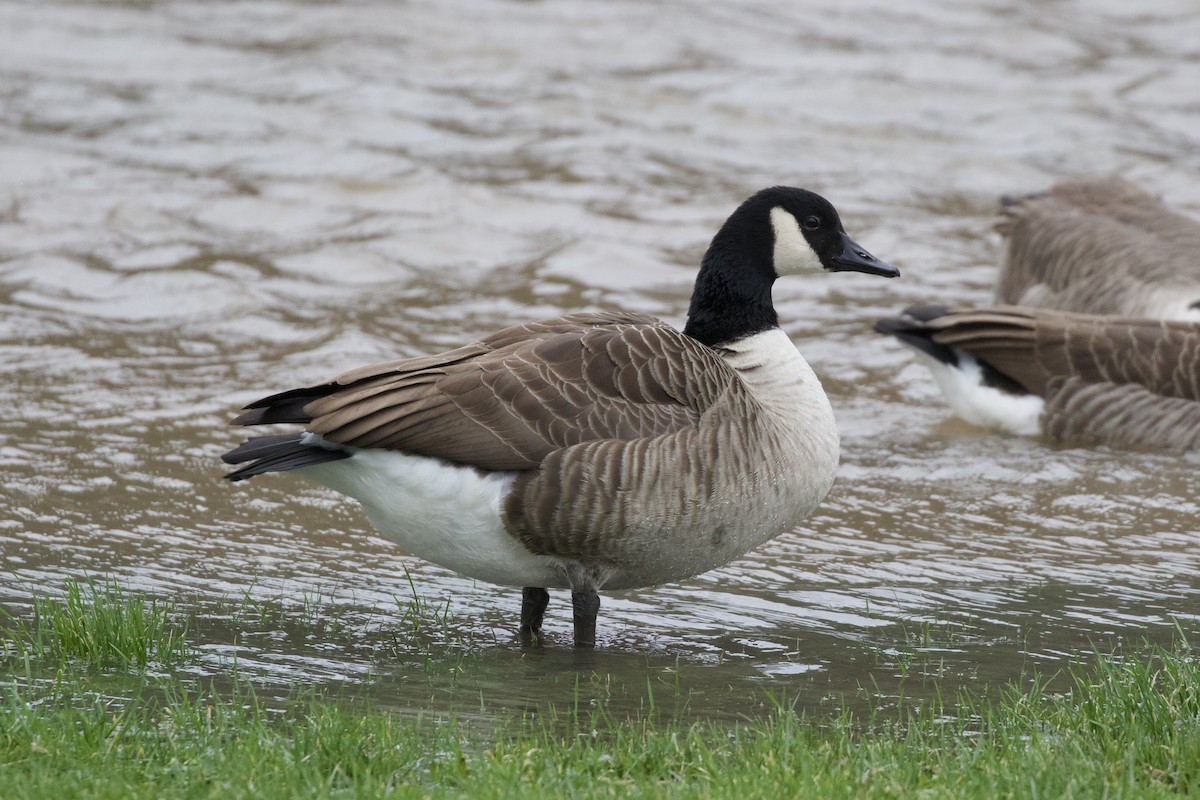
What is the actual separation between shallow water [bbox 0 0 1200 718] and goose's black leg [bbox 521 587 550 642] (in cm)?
14

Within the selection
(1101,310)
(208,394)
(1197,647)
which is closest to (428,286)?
(208,394)

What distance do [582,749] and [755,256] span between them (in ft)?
8.54

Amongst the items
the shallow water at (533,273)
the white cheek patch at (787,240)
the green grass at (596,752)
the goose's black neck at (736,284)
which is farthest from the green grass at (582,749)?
the white cheek patch at (787,240)

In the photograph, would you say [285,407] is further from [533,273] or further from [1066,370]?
[533,273]

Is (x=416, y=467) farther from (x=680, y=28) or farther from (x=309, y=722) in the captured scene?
(x=680, y=28)

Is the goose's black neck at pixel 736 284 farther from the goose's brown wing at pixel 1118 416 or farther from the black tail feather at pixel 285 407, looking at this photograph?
the goose's brown wing at pixel 1118 416

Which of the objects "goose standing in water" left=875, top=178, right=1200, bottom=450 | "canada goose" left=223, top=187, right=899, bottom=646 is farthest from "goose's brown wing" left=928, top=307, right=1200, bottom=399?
"canada goose" left=223, top=187, right=899, bottom=646

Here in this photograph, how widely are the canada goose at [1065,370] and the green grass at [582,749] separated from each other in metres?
4.51

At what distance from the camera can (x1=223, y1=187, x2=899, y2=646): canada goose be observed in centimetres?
541

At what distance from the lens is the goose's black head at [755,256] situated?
6285 millimetres

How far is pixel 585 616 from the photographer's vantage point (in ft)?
18.7

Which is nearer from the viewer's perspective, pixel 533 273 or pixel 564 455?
pixel 564 455

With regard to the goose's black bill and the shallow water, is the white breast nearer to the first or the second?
the shallow water

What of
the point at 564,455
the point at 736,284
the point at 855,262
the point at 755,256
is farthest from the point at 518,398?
the point at 855,262
